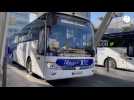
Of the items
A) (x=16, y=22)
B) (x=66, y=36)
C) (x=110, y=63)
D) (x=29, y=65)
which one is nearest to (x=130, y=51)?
(x=110, y=63)

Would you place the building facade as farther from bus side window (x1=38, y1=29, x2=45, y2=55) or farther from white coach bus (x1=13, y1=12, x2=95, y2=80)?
bus side window (x1=38, y1=29, x2=45, y2=55)

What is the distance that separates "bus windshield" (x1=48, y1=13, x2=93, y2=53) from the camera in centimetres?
507

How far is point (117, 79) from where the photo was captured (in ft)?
16.9

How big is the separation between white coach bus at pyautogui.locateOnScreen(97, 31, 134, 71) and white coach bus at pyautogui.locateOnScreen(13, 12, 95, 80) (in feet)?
0.81

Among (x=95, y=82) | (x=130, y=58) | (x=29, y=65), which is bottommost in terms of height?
(x=95, y=82)

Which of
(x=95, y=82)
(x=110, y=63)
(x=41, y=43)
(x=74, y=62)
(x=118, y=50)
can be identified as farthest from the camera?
(x=110, y=63)

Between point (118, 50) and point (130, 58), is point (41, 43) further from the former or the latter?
point (130, 58)

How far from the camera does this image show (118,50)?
5.65m

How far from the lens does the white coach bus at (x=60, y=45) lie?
16.7 feet

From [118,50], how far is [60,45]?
1.41 meters

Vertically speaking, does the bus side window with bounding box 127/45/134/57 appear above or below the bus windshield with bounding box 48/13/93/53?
below

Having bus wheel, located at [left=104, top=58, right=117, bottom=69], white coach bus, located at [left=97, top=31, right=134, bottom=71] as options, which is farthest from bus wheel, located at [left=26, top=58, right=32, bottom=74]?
bus wheel, located at [left=104, top=58, right=117, bottom=69]
